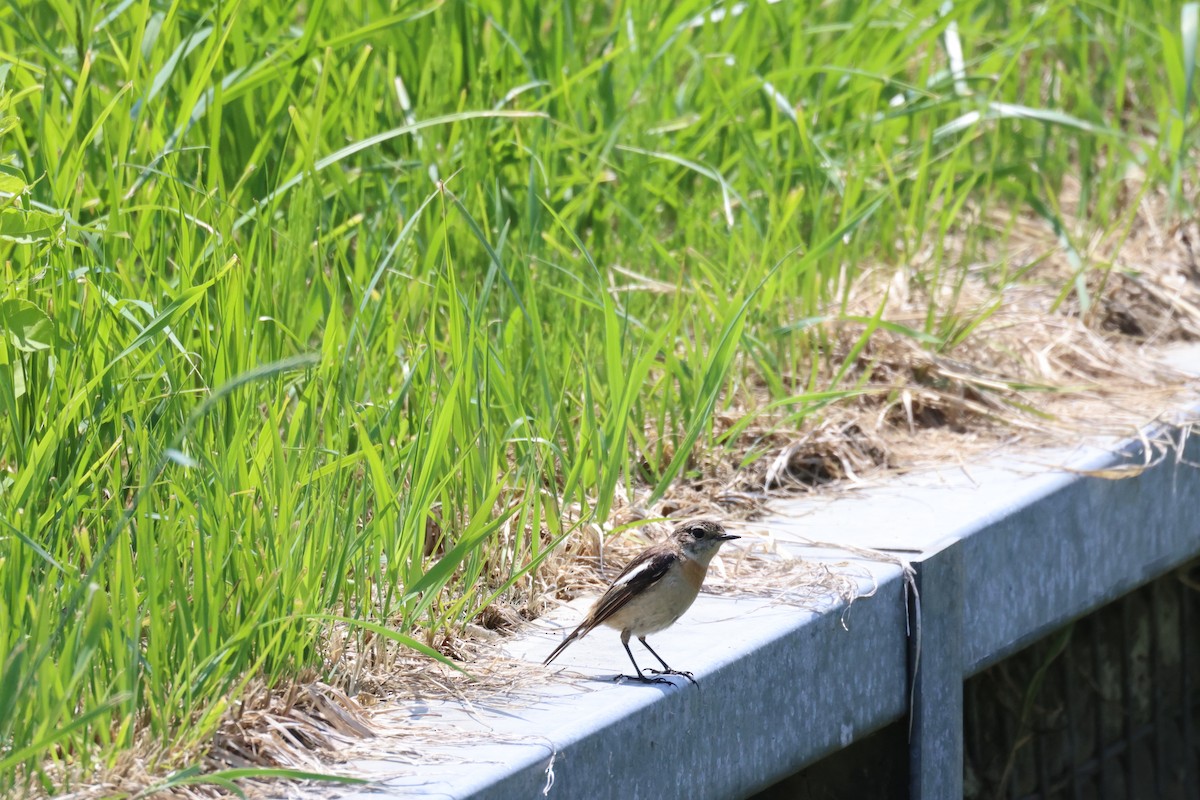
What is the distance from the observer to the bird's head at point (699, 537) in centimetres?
290

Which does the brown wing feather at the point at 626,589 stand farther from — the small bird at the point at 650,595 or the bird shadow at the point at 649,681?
the bird shadow at the point at 649,681

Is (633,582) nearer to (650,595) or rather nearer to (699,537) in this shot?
(650,595)

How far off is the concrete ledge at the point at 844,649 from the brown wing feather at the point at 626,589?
2.2 inches

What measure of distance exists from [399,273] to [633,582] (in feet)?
2.84

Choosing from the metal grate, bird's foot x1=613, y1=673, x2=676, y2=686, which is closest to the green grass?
bird's foot x1=613, y1=673, x2=676, y2=686

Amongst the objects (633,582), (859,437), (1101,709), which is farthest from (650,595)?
(1101,709)

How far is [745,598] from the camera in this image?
2984mm

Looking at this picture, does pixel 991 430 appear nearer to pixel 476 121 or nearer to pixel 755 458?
pixel 755 458

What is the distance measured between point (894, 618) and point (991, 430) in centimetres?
107

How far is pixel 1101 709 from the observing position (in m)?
4.14

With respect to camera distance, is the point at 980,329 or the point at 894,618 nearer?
the point at 894,618

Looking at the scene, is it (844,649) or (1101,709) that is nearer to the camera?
(844,649)

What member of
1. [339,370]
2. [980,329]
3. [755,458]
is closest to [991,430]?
[980,329]

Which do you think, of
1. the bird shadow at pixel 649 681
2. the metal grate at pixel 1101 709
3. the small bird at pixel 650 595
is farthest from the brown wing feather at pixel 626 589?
the metal grate at pixel 1101 709
